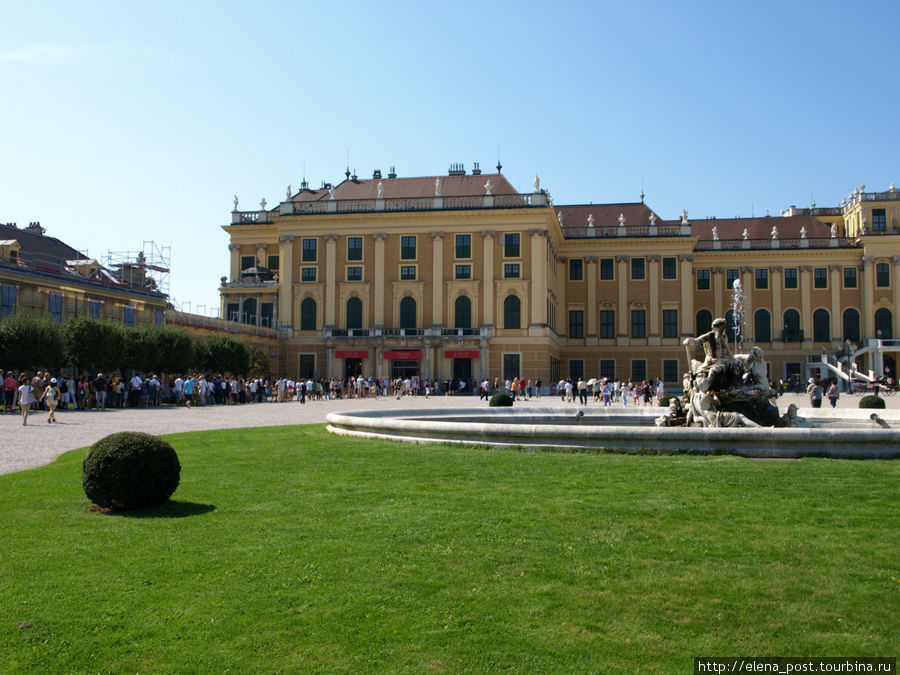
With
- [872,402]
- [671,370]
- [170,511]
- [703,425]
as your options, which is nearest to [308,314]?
[671,370]

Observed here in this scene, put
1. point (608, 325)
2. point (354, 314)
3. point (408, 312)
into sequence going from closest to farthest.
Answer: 1. point (408, 312)
2. point (354, 314)
3. point (608, 325)

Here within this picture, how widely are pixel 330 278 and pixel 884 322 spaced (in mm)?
45875

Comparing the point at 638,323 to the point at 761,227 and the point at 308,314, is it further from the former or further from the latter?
the point at 308,314

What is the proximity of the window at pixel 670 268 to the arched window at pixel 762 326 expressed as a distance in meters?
8.86

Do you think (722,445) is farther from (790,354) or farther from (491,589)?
(790,354)

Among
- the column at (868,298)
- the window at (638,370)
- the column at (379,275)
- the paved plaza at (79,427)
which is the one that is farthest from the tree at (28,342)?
the column at (868,298)

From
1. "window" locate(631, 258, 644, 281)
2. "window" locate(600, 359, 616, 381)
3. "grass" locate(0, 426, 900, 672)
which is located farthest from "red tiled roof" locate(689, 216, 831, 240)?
"grass" locate(0, 426, 900, 672)

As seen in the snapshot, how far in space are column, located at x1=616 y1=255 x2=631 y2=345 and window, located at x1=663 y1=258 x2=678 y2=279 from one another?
2990 mm

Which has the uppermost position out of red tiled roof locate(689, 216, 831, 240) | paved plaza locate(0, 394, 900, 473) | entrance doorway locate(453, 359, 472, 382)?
red tiled roof locate(689, 216, 831, 240)

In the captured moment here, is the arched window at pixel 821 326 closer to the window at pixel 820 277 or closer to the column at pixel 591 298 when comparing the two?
the window at pixel 820 277

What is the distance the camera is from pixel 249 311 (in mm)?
63250

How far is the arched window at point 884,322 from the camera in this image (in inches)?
2625

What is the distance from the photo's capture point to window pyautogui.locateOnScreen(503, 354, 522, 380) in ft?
185

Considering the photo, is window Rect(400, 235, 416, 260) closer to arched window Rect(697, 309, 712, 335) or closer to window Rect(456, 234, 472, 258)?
window Rect(456, 234, 472, 258)
